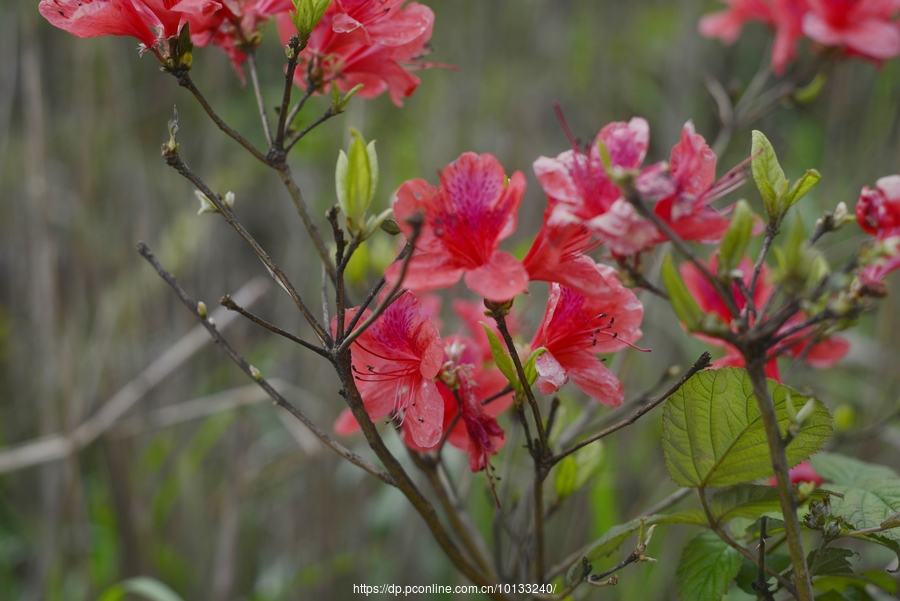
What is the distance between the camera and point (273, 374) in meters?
1.79

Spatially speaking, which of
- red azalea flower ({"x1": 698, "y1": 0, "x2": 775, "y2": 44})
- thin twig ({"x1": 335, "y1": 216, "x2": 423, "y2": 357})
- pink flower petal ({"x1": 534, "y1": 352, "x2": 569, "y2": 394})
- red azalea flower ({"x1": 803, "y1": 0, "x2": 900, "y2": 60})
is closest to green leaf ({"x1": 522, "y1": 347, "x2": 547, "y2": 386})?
pink flower petal ({"x1": 534, "y1": 352, "x2": 569, "y2": 394})

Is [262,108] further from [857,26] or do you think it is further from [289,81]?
[857,26]

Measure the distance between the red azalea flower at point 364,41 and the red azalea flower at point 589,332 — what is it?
0.26 meters

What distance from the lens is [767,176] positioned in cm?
46

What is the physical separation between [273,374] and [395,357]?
4.33 feet

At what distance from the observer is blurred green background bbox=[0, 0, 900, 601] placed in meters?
1.24

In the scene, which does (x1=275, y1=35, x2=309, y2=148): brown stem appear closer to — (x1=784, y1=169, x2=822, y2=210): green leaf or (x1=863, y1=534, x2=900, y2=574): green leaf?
(x1=784, y1=169, x2=822, y2=210): green leaf

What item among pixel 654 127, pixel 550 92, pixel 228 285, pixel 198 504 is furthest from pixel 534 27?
pixel 198 504

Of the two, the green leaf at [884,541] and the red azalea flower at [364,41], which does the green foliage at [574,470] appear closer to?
the green leaf at [884,541]

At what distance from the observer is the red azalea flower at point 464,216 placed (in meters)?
0.46

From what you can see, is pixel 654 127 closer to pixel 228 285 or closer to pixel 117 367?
pixel 228 285

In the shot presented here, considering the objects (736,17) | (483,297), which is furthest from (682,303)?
(736,17)

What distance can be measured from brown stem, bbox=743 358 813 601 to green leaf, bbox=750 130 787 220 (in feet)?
0.42

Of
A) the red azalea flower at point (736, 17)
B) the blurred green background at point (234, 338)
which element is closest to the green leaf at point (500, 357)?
the blurred green background at point (234, 338)
